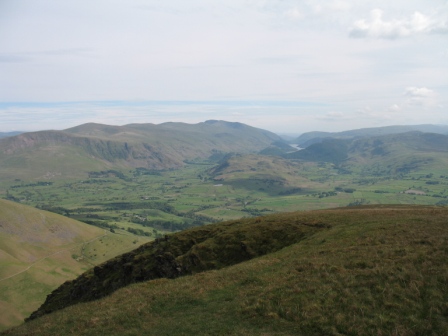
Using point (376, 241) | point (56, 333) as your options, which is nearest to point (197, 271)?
point (56, 333)

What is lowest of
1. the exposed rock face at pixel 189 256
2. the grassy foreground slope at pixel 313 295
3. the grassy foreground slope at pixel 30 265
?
the grassy foreground slope at pixel 30 265

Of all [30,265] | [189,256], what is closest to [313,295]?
[189,256]

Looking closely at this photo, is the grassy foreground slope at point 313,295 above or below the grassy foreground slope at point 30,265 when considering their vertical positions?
above

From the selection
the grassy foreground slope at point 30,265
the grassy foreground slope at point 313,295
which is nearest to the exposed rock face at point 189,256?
the grassy foreground slope at point 313,295

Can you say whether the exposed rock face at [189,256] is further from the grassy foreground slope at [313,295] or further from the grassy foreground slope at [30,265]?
the grassy foreground slope at [30,265]

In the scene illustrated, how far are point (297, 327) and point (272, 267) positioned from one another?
14.5 metres

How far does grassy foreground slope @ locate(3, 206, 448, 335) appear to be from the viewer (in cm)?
2456

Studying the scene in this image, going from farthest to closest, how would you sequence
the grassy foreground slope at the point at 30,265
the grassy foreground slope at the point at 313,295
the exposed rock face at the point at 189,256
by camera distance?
the grassy foreground slope at the point at 30,265 < the exposed rock face at the point at 189,256 < the grassy foreground slope at the point at 313,295

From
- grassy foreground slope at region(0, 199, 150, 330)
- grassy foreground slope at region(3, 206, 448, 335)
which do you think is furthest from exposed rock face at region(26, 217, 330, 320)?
grassy foreground slope at region(0, 199, 150, 330)

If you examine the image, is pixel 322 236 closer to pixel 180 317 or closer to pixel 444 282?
pixel 444 282

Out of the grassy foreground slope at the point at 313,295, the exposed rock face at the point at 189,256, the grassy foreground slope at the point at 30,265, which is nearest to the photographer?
the grassy foreground slope at the point at 313,295

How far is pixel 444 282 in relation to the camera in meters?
26.5

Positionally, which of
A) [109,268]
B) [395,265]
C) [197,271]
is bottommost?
[109,268]

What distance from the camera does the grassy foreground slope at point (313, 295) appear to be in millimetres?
24562
